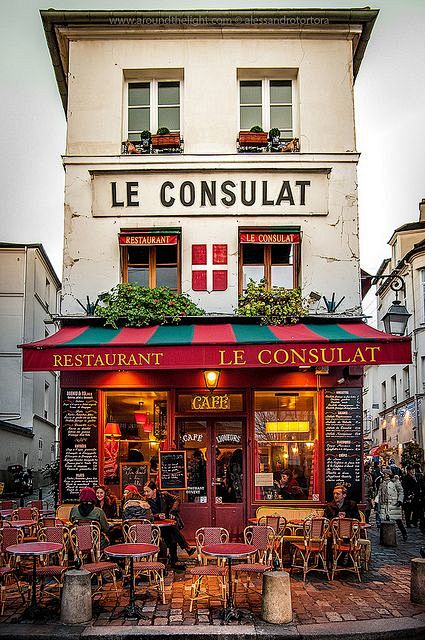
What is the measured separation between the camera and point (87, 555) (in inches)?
435

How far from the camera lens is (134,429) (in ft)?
47.4

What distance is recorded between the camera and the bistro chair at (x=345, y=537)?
37.9 ft

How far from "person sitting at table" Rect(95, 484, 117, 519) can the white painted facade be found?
3.68 metres

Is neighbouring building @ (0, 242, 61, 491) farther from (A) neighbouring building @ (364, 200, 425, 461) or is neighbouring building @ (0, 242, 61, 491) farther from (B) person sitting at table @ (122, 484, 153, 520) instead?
(B) person sitting at table @ (122, 484, 153, 520)

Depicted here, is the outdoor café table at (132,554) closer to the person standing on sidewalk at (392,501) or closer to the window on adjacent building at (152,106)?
the person standing on sidewalk at (392,501)

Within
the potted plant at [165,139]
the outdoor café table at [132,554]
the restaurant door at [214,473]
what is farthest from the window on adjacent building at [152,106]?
the outdoor café table at [132,554]

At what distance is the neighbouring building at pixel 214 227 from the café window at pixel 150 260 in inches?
1.5

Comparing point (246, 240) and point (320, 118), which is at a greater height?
point (320, 118)

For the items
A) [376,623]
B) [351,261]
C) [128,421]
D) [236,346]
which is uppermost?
[351,261]

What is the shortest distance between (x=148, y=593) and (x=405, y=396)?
26.1 metres

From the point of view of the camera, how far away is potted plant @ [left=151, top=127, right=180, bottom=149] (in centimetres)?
1507

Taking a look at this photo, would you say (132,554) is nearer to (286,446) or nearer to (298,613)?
(298,613)

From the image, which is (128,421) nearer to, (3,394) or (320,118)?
(320,118)

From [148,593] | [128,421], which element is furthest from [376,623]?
[128,421]
